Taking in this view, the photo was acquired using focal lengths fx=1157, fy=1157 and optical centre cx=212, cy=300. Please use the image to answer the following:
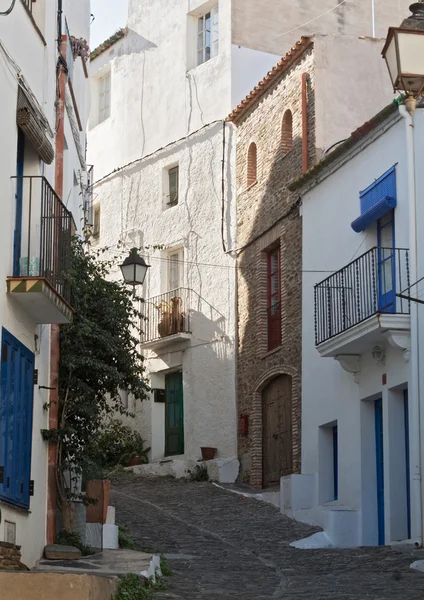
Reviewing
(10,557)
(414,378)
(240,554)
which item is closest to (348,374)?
(414,378)

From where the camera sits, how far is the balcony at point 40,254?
11.3 metres

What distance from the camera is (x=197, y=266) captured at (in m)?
26.5

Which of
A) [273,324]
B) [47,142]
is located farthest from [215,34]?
[47,142]

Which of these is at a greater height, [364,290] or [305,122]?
[305,122]

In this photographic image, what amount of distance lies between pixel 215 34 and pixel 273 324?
26.7 ft

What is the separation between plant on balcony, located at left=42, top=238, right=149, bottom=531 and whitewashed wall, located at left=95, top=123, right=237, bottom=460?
361 inches

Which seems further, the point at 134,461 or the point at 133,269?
the point at 134,461

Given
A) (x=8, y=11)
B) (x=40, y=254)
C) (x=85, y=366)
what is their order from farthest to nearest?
(x=85, y=366) < (x=40, y=254) < (x=8, y=11)

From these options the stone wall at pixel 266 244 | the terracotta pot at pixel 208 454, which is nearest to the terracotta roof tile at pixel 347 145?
the stone wall at pixel 266 244

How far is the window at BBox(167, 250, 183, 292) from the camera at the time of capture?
2730 centimetres

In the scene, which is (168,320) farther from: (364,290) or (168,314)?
(364,290)

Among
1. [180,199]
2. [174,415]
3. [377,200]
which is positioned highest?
[180,199]

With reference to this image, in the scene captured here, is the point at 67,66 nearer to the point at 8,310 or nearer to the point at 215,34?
the point at 8,310

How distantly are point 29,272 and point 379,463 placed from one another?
25.9ft
